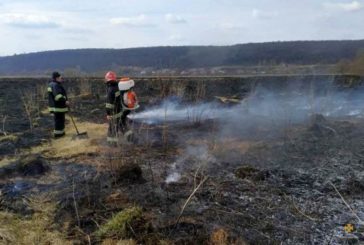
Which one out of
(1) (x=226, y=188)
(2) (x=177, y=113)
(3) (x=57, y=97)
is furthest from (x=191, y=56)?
(1) (x=226, y=188)

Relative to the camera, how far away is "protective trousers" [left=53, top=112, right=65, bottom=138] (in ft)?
38.3

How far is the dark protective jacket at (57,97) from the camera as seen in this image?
37.9ft

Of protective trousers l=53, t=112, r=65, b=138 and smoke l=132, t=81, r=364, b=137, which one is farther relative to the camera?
smoke l=132, t=81, r=364, b=137

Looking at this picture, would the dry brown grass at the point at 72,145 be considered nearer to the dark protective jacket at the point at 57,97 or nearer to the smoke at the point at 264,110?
the dark protective jacket at the point at 57,97

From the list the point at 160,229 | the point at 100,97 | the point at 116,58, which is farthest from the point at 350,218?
the point at 116,58

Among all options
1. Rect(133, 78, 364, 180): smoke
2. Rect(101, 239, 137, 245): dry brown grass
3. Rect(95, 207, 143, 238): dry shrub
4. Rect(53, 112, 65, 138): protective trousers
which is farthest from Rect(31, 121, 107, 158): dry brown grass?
Rect(101, 239, 137, 245): dry brown grass

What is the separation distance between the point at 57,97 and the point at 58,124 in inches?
30.8

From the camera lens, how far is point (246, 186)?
24.0ft

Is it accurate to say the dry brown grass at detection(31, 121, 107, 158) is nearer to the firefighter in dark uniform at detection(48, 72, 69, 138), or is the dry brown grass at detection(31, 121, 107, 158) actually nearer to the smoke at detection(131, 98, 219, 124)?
the firefighter in dark uniform at detection(48, 72, 69, 138)

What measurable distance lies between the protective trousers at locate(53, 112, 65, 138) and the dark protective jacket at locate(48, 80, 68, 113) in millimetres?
138

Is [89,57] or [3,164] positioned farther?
[89,57]

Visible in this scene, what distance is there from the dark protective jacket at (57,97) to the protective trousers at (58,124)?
14 centimetres

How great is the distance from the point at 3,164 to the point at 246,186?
527 centimetres

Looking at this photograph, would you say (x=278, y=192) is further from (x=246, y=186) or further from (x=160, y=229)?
(x=160, y=229)
